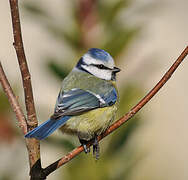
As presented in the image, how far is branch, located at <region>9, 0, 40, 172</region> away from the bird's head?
32.6 inches

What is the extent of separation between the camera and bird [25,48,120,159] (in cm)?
171

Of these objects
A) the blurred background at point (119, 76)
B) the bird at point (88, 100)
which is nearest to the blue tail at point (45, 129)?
the bird at point (88, 100)

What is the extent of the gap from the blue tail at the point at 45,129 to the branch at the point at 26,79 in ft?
0.07

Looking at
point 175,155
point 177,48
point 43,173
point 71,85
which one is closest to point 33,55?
point 177,48

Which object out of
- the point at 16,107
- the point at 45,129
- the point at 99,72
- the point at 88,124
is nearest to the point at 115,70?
the point at 99,72

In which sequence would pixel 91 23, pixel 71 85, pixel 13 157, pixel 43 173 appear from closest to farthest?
pixel 43 173 < pixel 71 85 < pixel 13 157 < pixel 91 23

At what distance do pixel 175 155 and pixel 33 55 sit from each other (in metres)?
3.14

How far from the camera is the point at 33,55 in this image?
279 inches

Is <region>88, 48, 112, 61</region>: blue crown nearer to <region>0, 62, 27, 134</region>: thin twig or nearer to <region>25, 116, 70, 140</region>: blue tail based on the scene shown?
<region>25, 116, 70, 140</region>: blue tail

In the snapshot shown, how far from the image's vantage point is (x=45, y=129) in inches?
57.7

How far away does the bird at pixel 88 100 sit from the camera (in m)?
1.71

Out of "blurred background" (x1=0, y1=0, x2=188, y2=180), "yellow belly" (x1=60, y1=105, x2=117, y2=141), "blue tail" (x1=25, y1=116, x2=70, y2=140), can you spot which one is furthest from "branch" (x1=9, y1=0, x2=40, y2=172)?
"blurred background" (x1=0, y1=0, x2=188, y2=180)

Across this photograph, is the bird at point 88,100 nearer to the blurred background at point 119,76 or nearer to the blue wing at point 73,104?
the blue wing at point 73,104

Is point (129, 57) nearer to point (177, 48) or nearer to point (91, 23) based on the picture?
point (91, 23)
